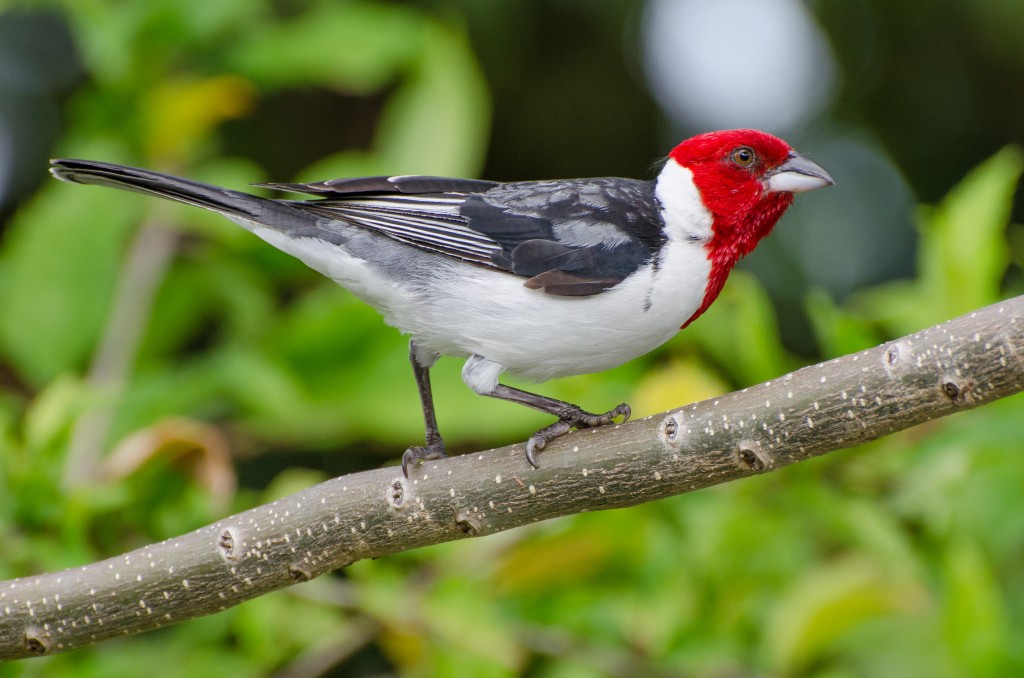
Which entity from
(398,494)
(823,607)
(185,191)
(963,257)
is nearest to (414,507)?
(398,494)

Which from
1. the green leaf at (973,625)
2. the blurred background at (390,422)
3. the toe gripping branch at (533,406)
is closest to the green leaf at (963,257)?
the blurred background at (390,422)

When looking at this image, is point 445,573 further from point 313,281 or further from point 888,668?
point 313,281

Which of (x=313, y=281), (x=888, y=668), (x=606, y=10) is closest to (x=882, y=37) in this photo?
(x=606, y=10)

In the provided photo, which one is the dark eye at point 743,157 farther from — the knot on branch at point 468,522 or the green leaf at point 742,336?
the knot on branch at point 468,522

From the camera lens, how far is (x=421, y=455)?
2443 mm

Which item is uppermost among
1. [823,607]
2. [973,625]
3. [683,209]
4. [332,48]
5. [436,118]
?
[332,48]

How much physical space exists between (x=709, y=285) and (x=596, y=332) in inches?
13.0

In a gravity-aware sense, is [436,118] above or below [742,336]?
above

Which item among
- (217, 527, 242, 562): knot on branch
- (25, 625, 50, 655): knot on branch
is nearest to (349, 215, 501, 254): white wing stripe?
(217, 527, 242, 562): knot on branch

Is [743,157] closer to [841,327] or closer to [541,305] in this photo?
[841,327]

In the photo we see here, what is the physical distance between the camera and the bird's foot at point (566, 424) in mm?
2184

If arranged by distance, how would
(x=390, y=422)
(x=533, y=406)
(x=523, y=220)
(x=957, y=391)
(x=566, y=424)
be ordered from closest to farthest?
1. (x=957, y=391)
2. (x=566, y=424)
3. (x=533, y=406)
4. (x=523, y=220)
5. (x=390, y=422)

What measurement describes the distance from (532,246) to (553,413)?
416 millimetres

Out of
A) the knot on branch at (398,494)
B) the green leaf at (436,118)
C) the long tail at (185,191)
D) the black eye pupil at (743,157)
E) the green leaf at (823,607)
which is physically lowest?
the green leaf at (823,607)
